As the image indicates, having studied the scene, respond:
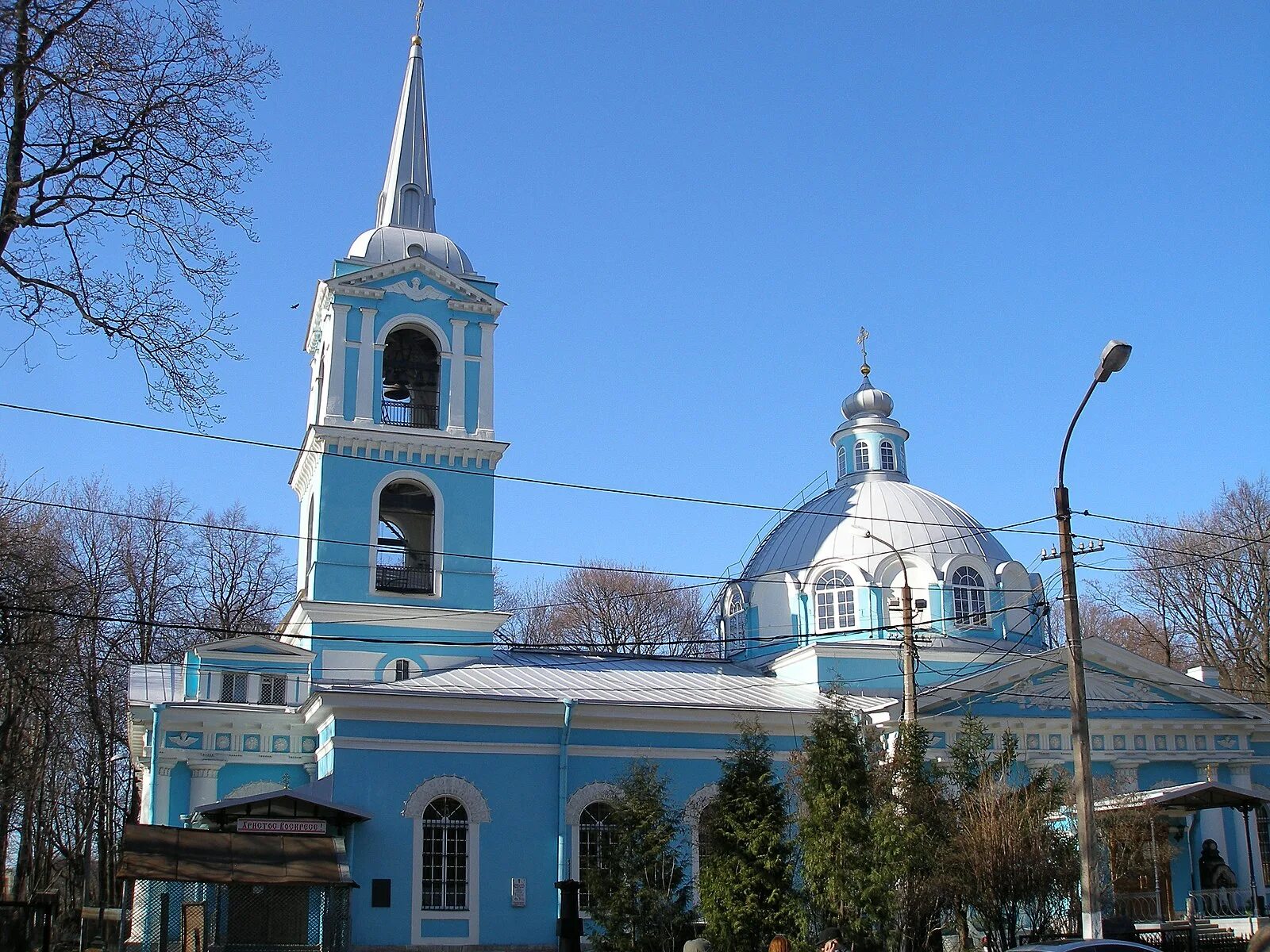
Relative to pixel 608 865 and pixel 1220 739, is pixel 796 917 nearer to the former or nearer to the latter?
pixel 608 865

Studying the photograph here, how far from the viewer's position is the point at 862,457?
3688 cm

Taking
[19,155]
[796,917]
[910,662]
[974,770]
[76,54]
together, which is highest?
[76,54]

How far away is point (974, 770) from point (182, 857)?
11157 mm

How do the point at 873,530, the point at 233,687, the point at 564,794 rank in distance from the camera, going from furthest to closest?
the point at 873,530, the point at 233,687, the point at 564,794

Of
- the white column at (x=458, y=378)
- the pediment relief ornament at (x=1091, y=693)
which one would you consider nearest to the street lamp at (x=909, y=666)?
the pediment relief ornament at (x=1091, y=693)

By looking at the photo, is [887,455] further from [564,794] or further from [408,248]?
[564,794]

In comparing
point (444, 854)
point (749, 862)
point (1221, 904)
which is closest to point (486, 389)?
point (444, 854)

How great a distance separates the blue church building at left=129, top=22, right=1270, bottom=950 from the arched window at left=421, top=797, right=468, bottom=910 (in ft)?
0.14

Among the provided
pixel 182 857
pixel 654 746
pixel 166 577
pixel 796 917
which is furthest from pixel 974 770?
pixel 166 577

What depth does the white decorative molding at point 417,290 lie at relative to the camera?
29844 millimetres

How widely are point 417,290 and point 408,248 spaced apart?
1.15 meters

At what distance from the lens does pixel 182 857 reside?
18.3 metres

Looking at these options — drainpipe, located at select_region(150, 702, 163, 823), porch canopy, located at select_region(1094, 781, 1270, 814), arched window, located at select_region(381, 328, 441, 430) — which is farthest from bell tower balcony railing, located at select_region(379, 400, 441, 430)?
porch canopy, located at select_region(1094, 781, 1270, 814)

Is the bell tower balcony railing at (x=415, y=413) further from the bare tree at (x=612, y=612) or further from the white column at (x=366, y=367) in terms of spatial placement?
the bare tree at (x=612, y=612)
